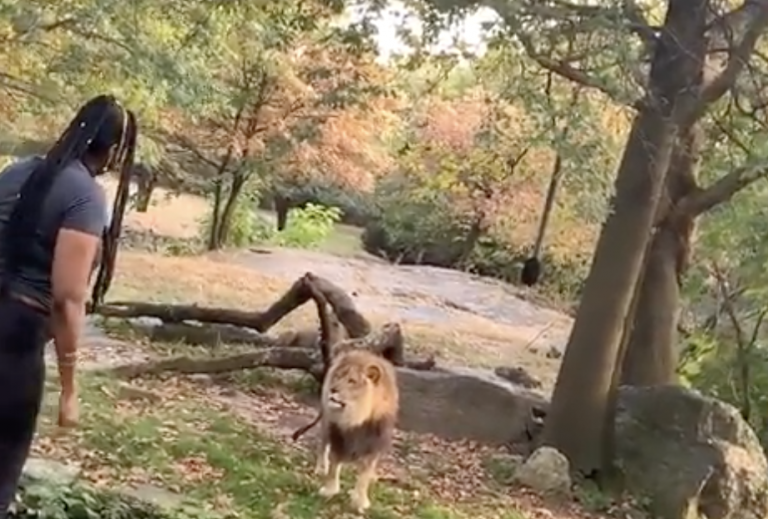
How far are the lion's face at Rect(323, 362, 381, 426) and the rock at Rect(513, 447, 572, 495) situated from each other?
8.84 ft

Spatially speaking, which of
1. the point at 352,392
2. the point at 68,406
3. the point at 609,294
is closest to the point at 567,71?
the point at 609,294

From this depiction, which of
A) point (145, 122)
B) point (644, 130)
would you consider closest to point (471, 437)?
point (644, 130)

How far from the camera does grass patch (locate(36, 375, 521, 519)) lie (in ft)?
17.7

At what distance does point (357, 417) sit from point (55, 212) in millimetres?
2627

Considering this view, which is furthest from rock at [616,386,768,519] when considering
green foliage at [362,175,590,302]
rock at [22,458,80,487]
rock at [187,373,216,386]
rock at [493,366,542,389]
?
green foliage at [362,175,590,302]

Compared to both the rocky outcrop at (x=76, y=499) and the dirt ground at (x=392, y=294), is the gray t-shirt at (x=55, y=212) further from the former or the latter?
the dirt ground at (x=392, y=294)

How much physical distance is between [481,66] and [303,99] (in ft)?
31.0

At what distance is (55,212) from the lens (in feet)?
10.5

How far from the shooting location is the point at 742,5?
26.6 ft

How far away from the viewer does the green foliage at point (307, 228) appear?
24908 mm

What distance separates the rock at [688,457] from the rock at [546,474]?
566mm

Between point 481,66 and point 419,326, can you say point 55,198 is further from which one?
point 419,326

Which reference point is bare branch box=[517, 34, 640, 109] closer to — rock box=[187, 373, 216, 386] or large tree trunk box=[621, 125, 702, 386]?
large tree trunk box=[621, 125, 702, 386]

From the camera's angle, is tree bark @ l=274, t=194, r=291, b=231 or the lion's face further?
tree bark @ l=274, t=194, r=291, b=231
